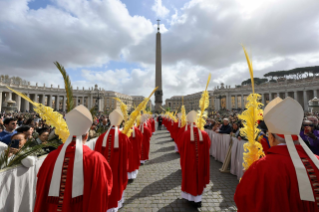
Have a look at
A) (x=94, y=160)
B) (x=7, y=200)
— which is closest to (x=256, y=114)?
(x=94, y=160)

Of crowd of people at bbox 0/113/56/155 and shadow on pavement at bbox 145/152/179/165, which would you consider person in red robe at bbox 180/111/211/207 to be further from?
shadow on pavement at bbox 145/152/179/165

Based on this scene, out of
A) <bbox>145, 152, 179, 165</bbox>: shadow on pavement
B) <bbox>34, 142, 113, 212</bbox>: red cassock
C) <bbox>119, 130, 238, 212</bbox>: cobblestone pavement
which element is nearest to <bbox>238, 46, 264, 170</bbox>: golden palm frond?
<bbox>34, 142, 113, 212</bbox>: red cassock

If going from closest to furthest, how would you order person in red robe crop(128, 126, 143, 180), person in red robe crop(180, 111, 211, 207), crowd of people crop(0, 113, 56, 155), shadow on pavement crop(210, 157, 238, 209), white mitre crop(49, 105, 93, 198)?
white mitre crop(49, 105, 93, 198) → crowd of people crop(0, 113, 56, 155) → person in red robe crop(180, 111, 211, 207) → shadow on pavement crop(210, 157, 238, 209) → person in red robe crop(128, 126, 143, 180)

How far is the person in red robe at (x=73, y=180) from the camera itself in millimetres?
1816

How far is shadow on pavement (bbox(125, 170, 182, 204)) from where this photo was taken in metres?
4.38

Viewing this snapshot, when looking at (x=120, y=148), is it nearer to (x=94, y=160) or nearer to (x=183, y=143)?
(x=183, y=143)

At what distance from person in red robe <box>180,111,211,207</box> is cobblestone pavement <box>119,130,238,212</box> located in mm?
314

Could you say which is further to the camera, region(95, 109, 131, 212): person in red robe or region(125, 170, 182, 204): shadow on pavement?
region(125, 170, 182, 204): shadow on pavement

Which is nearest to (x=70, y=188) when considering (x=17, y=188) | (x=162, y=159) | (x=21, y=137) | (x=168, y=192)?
Answer: (x=17, y=188)

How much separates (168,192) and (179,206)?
72cm

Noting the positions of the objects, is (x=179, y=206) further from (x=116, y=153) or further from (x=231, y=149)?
(x=231, y=149)

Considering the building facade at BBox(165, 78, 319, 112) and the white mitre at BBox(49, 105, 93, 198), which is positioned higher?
the building facade at BBox(165, 78, 319, 112)

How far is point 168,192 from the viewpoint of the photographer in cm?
457

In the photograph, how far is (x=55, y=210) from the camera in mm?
1815
